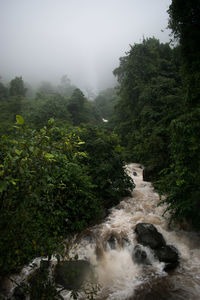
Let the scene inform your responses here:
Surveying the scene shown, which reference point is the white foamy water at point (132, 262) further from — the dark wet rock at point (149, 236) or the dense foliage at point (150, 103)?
the dense foliage at point (150, 103)

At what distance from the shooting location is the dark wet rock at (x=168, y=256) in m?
5.91

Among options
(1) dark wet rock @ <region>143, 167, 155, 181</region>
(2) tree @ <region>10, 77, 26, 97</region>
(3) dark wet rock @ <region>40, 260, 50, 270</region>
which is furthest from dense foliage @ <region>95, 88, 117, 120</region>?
(3) dark wet rock @ <region>40, 260, 50, 270</region>

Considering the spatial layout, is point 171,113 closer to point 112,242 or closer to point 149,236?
point 149,236

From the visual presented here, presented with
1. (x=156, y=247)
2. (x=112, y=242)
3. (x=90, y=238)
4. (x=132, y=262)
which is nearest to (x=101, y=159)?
(x=90, y=238)

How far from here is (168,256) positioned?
613 cm

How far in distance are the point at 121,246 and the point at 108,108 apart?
2194 inches

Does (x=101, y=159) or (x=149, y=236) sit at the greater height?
(x=101, y=159)

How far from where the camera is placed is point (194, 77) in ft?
27.9

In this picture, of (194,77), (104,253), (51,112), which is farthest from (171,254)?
(51,112)

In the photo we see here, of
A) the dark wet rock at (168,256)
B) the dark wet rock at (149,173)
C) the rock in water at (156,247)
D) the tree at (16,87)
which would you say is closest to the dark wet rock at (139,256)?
the rock in water at (156,247)

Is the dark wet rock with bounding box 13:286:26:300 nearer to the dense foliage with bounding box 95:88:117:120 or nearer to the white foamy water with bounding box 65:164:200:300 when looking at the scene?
the white foamy water with bounding box 65:164:200:300

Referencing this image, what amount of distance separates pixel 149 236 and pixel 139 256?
801 mm

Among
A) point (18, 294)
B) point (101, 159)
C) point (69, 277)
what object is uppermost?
point (101, 159)

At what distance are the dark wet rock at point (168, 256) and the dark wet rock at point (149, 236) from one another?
20cm
